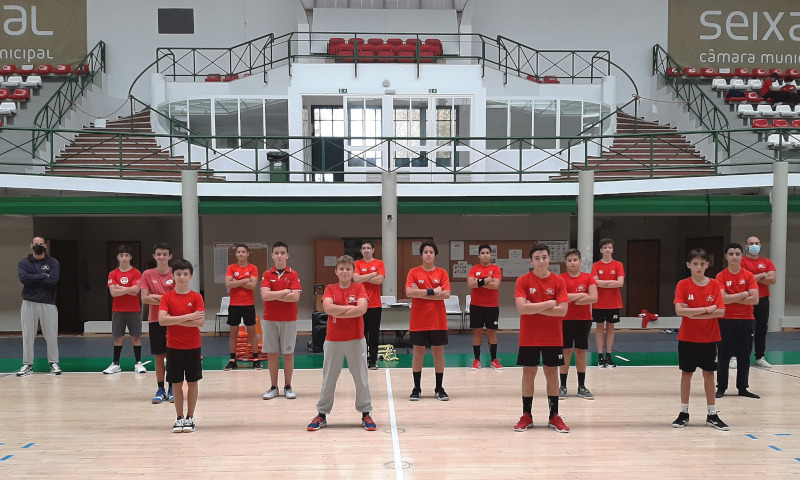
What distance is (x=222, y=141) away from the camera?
1775cm

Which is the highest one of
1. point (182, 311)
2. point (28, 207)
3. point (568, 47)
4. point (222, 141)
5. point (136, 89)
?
point (568, 47)

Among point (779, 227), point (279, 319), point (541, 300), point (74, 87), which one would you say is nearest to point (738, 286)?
point (541, 300)

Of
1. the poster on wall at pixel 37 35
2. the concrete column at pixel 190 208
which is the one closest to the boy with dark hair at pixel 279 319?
the concrete column at pixel 190 208

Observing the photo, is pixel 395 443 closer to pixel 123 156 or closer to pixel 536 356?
pixel 536 356

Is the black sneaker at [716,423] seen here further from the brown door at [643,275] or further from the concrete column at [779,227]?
the brown door at [643,275]

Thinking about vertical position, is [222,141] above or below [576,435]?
above

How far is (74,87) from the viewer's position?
808 inches

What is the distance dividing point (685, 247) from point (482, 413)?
1402 cm

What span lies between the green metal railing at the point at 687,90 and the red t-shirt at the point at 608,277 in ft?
36.1

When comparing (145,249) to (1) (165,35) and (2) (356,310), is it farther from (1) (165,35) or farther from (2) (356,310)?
(2) (356,310)

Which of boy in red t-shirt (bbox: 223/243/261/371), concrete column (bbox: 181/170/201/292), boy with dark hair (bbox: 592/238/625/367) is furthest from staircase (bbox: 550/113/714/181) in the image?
boy in red t-shirt (bbox: 223/243/261/371)

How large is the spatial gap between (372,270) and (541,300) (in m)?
3.67

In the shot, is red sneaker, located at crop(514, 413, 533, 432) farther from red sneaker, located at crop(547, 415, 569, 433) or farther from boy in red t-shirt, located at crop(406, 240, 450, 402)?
boy in red t-shirt, located at crop(406, 240, 450, 402)

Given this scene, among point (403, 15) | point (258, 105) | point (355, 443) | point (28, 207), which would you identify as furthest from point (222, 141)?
point (355, 443)
